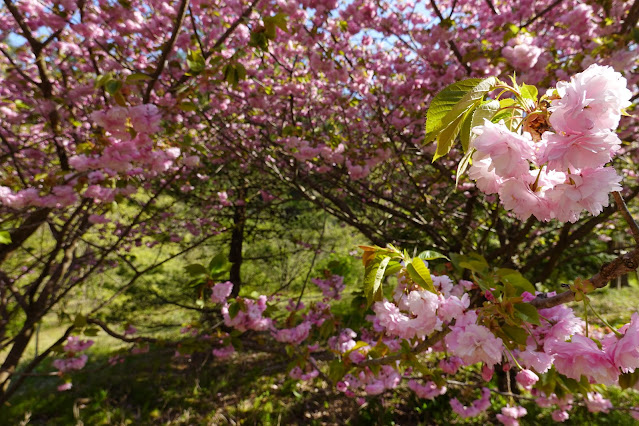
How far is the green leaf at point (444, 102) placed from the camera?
64 centimetres

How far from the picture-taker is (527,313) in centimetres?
82

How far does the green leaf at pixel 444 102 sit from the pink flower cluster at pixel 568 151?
0.09 m

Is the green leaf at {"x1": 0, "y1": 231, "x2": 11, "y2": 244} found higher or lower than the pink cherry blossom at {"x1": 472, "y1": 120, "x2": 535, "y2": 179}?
lower

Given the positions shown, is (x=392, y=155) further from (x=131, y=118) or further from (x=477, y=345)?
(x=477, y=345)

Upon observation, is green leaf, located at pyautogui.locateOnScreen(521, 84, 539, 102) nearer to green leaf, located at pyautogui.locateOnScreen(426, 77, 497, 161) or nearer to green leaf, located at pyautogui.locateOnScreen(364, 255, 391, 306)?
green leaf, located at pyautogui.locateOnScreen(426, 77, 497, 161)

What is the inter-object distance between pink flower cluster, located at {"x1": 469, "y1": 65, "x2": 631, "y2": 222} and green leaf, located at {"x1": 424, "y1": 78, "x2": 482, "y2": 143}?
0.09 m

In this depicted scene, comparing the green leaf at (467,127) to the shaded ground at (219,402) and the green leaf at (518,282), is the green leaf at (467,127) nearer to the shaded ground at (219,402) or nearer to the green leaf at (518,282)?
the green leaf at (518,282)

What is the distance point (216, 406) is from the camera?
388 centimetres

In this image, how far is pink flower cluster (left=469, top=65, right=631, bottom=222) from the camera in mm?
541

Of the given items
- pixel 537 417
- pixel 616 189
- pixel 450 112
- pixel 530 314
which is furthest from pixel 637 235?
pixel 537 417

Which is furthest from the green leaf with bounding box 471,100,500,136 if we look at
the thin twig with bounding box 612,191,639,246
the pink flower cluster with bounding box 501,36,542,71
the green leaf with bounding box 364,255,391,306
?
the pink flower cluster with bounding box 501,36,542,71

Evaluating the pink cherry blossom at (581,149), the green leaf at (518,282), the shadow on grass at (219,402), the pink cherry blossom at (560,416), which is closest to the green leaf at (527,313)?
the green leaf at (518,282)

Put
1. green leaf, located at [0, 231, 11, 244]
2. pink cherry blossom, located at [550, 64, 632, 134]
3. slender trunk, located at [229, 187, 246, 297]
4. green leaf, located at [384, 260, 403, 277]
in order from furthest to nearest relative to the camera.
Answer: slender trunk, located at [229, 187, 246, 297]
green leaf, located at [0, 231, 11, 244]
green leaf, located at [384, 260, 403, 277]
pink cherry blossom, located at [550, 64, 632, 134]

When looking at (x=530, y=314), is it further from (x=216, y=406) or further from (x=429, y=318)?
(x=216, y=406)
